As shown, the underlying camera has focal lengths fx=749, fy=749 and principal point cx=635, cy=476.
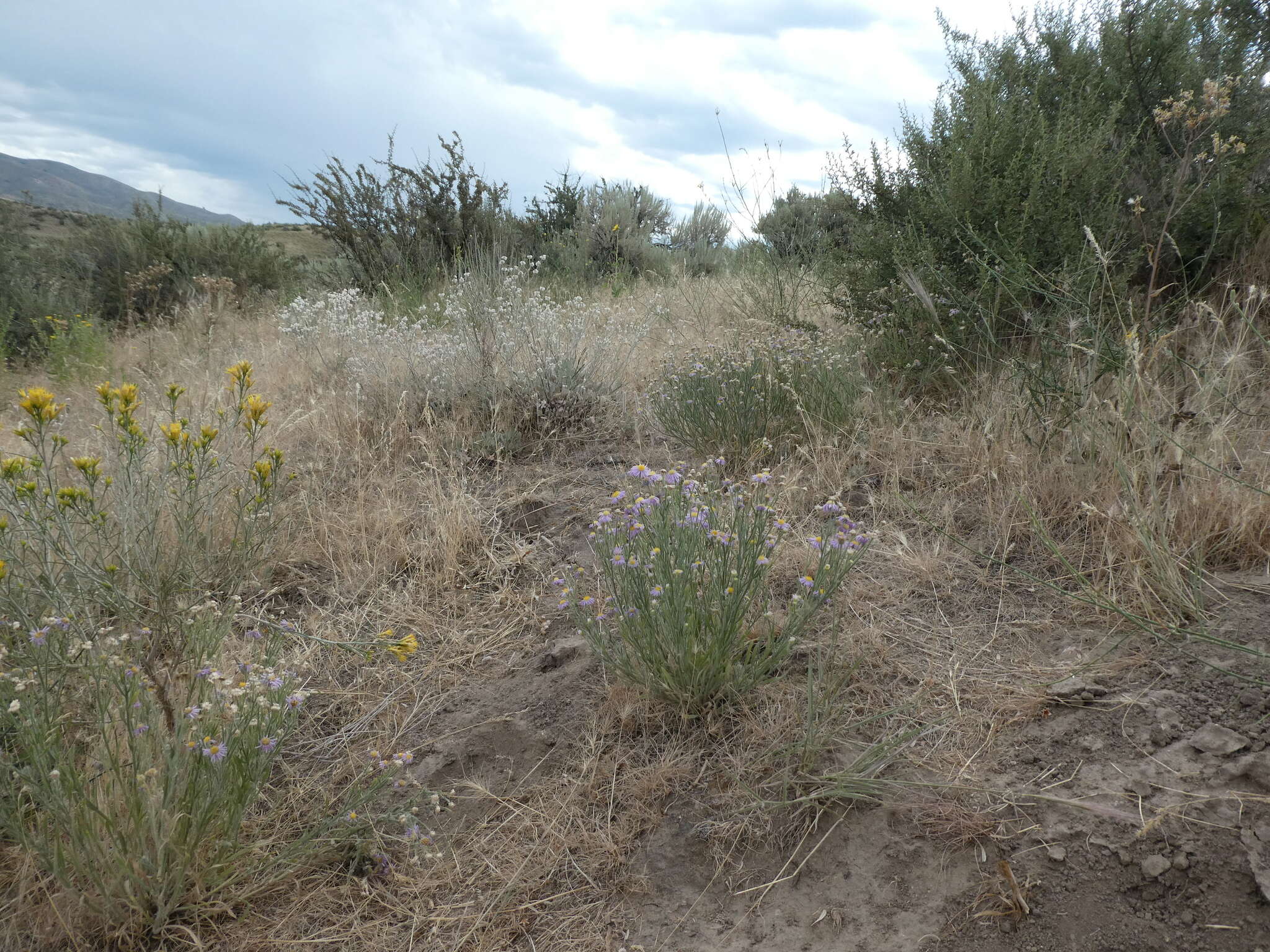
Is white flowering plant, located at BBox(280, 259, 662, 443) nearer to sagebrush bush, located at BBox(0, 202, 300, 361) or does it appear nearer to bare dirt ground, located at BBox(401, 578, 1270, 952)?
bare dirt ground, located at BBox(401, 578, 1270, 952)

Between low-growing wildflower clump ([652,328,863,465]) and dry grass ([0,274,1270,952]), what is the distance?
0.52 ft

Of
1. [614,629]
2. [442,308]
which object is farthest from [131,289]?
[614,629]

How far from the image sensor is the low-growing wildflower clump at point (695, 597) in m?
2.16

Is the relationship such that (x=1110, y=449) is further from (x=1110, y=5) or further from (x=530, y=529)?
(x=1110, y=5)

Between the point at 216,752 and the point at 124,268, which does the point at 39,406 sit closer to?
the point at 216,752

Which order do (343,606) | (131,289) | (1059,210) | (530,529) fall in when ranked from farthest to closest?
(131,289) → (1059,210) → (530,529) → (343,606)

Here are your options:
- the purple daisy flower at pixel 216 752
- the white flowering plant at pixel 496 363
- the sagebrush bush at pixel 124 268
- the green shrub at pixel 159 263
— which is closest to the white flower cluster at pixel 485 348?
the white flowering plant at pixel 496 363

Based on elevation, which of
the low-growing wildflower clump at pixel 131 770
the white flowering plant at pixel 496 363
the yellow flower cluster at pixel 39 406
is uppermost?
the white flowering plant at pixel 496 363

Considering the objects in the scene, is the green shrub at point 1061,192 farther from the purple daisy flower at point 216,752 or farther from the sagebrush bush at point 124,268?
the sagebrush bush at point 124,268

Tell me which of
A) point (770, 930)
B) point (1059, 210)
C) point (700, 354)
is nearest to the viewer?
point (770, 930)

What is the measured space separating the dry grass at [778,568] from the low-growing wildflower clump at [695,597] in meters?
0.13

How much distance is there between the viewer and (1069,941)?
5.05 ft

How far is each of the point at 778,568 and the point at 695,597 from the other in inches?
31.2

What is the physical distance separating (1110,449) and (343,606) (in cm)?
301
